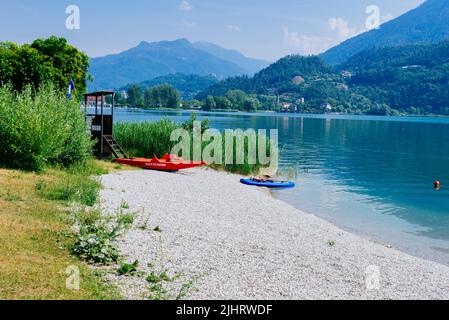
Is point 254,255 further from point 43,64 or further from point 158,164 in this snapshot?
point 43,64

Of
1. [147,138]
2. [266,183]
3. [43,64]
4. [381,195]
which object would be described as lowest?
[381,195]

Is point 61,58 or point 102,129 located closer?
point 102,129

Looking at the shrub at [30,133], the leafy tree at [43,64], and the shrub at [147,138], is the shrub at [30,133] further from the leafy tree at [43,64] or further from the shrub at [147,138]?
the leafy tree at [43,64]

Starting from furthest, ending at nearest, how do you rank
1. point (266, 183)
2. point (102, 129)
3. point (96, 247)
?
point (102, 129), point (266, 183), point (96, 247)

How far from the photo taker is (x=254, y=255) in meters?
12.1

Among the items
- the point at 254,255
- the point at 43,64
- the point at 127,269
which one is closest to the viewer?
the point at 127,269

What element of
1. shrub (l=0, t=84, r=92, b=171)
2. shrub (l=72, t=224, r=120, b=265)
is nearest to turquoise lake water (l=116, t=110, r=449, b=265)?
shrub (l=72, t=224, r=120, b=265)

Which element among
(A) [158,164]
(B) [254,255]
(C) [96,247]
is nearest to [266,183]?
(A) [158,164]

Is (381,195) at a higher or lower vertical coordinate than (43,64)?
lower

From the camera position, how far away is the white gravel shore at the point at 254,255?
387 inches

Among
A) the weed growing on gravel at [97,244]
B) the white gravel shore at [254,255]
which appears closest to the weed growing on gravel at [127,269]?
the white gravel shore at [254,255]

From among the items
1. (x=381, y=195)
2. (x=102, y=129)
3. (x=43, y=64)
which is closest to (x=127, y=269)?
→ (x=102, y=129)

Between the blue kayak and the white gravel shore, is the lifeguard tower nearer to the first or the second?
the blue kayak
